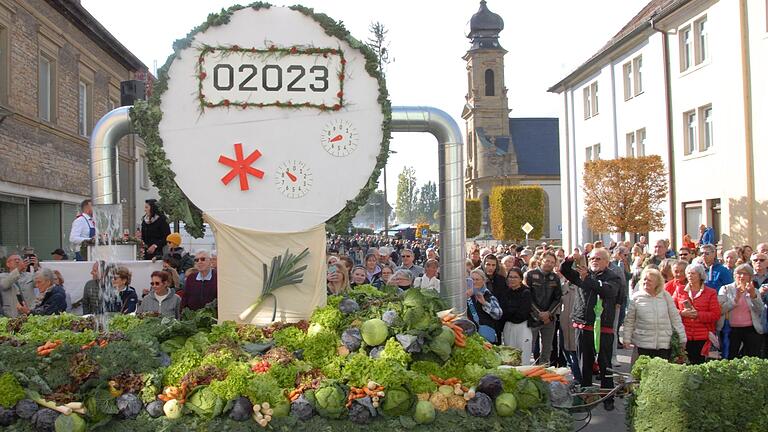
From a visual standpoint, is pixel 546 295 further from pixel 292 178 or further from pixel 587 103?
pixel 587 103

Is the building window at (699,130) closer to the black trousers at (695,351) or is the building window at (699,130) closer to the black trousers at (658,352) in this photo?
the black trousers at (695,351)

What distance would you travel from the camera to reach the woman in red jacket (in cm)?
902

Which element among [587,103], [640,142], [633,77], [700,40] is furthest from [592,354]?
[587,103]

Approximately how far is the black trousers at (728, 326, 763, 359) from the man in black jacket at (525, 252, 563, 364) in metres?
2.25

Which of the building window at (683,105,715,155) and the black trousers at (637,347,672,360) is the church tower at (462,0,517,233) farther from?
the black trousers at (637,347,672,360)

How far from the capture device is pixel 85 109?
998 inches

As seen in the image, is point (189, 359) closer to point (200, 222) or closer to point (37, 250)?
point (200, 222)

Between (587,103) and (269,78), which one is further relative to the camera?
(587,103)

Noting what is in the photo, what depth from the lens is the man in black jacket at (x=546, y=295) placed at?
984 cm

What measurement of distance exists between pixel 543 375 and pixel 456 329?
28.9 inches

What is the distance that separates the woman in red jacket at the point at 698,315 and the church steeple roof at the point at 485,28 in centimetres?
6557

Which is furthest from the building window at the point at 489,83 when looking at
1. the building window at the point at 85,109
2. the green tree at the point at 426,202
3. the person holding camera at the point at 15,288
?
the person holding camera at the point at 15,288

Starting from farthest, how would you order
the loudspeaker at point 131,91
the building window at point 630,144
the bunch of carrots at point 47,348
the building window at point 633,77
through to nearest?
the building window at point 630,144
the building window at point 633,77
the loudspeaker at point 131,91
the bunch of carrots at point 47,348

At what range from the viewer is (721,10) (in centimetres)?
2339
